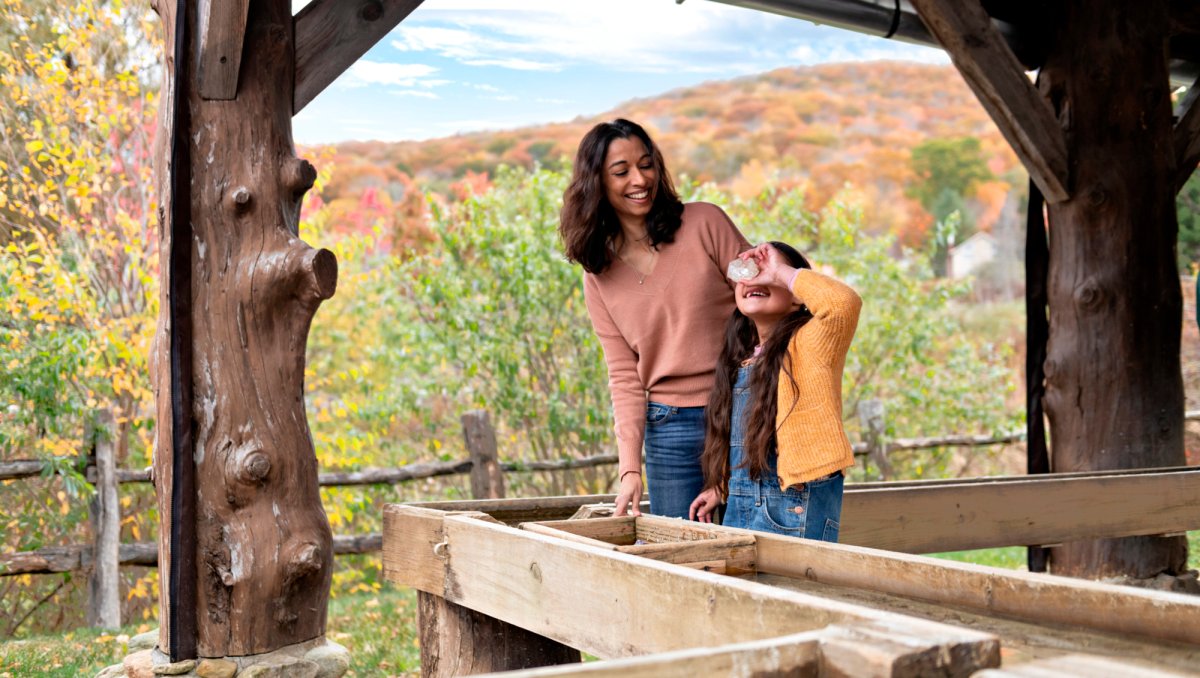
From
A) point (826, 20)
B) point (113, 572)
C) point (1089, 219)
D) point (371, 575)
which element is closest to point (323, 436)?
point (371, 575)

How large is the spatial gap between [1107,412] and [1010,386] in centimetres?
544

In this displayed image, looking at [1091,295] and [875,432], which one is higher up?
[1091,295]

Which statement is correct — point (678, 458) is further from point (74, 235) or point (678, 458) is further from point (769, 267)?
point (74, 235)

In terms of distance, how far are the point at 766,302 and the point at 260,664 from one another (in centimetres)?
170

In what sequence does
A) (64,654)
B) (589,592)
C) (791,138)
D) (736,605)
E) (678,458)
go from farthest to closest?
(791,138)
(64,654)
(678,458)
(589,592)
(736,605)

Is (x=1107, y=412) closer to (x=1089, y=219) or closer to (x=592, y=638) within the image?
(x=1089, y=219)

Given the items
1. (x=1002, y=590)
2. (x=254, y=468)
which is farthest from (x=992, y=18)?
(x=1002, y=590)

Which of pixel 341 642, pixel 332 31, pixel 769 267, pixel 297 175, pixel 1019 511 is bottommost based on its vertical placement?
pixel 341 642

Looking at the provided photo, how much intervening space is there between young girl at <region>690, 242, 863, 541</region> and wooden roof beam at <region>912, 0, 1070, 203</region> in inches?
71.8

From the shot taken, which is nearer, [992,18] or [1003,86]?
[1003,86]

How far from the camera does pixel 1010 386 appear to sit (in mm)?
9617

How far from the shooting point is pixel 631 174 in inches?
110

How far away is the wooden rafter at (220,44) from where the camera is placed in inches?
123

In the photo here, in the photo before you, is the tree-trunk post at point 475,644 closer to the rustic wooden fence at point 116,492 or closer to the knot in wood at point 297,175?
the knot in wood at point 297,175
